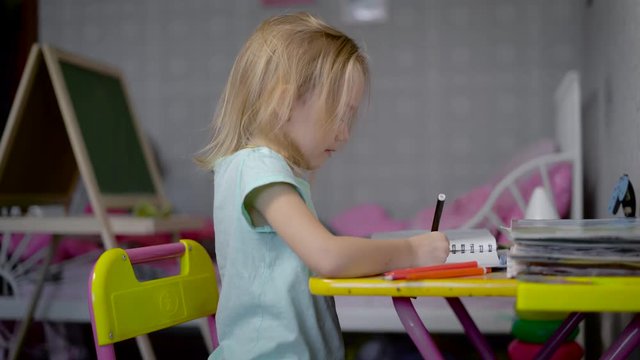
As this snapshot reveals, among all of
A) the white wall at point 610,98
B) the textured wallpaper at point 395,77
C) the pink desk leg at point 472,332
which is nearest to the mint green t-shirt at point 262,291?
the pink desk leg at point 472,332

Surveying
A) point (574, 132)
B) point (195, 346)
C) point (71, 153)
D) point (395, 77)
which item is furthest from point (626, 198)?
point (195, 346)

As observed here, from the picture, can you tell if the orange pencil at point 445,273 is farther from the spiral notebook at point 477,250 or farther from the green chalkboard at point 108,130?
the green chalkboard at point 108,130

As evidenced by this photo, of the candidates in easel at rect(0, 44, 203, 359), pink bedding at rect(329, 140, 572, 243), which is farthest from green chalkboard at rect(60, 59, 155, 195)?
pink bedding at rect(329, 140, 572, 243)

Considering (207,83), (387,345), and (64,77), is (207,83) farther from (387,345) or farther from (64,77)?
(387,345)

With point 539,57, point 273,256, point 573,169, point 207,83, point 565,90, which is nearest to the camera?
point 273,256

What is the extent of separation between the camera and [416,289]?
0.76 meters

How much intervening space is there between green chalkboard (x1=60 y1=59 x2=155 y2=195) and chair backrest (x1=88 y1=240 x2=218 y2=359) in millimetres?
892

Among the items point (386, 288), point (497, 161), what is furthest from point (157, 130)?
point (386, 288)

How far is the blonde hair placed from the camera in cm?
100

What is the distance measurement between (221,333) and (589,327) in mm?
1662

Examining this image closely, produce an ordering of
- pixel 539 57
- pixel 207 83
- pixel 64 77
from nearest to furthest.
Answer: pixel 64 77 < pixel 539 57 < pixel 207 83

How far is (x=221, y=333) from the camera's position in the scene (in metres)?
1.02

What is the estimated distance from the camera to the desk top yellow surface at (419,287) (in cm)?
74

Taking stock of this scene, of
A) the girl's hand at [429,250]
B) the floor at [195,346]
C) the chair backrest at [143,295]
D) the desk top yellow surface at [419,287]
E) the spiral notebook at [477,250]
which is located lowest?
the floor at [195,346]
